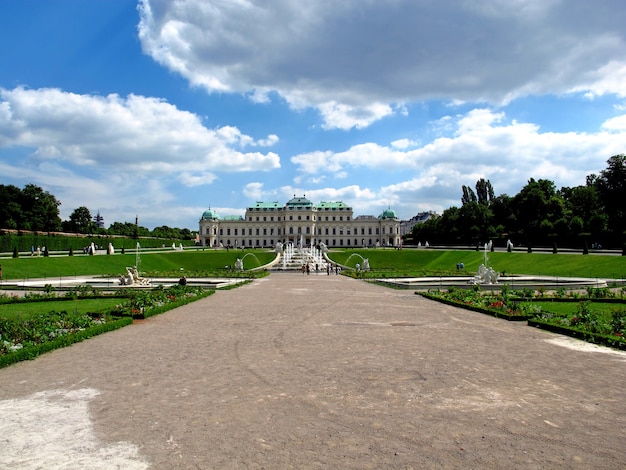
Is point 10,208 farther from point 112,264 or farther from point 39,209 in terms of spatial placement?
point 112,264

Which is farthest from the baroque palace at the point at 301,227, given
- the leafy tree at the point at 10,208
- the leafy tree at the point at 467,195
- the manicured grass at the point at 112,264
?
the manicured grass at the point at 112,264

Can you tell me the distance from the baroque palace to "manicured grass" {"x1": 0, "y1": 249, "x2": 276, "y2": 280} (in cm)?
6218

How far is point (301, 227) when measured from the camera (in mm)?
127125

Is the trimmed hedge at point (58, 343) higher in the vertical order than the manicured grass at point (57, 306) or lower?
higher

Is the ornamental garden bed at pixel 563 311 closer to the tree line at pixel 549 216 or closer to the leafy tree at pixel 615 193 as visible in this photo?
the tree line at pixel 549 216

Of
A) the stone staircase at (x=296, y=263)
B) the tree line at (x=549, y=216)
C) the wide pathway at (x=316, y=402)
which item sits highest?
the tree line at (x=549, y=216)

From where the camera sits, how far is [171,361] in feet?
28.7

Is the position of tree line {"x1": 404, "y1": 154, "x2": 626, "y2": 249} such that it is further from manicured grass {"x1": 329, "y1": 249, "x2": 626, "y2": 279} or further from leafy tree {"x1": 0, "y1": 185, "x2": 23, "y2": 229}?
leafy tree {"x1": 0, "y1": 185, "x2": 23, "y2": 229}

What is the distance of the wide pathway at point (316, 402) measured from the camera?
4816mm

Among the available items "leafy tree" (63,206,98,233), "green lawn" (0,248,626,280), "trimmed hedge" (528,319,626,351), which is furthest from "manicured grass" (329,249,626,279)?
"leafy tree" (63,206,98,233)

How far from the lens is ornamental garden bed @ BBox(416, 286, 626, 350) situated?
11203 millimetres

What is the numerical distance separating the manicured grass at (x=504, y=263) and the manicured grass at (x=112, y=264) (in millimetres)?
14990

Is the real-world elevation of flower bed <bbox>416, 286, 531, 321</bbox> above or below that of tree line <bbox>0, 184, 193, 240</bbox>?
below

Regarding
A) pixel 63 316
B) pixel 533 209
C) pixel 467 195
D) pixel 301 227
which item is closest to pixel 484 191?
pixel 467 195
